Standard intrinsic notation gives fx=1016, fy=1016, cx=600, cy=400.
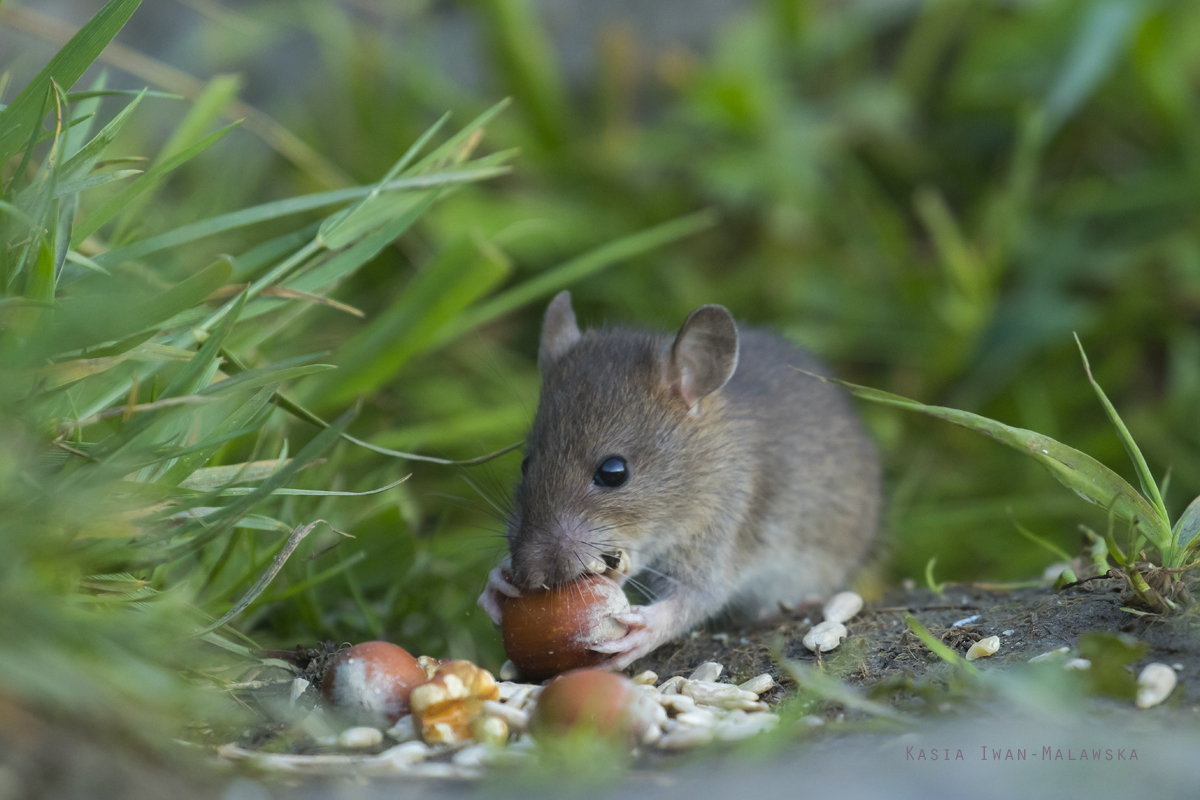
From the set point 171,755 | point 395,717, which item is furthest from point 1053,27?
point 171,755

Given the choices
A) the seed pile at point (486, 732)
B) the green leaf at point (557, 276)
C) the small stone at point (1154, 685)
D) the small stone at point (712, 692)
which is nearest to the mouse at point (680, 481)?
the green leaf at point (557, 276)

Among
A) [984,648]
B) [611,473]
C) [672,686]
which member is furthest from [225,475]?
[984,648]

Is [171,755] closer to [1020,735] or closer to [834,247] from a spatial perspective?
[1020,735]

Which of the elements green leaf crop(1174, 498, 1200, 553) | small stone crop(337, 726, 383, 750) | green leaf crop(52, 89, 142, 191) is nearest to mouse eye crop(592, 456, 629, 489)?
small stone crop(337, 726, 383, 750)

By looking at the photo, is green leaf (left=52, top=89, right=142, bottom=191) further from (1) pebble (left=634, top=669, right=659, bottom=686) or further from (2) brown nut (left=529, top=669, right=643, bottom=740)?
(1) pebble (left=634, top=669, right=659, bottom=686)

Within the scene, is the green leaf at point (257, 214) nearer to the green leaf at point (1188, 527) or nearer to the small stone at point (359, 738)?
the small stone at point (359, 738)

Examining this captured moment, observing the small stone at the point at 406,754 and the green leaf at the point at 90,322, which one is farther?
the small stone at the point at 406,754

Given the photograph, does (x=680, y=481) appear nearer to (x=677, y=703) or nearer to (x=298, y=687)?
(x=677, y=703)

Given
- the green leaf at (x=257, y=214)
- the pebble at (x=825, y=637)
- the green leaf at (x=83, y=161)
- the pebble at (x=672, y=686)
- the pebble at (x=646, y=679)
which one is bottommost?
the pebble at (x=646, y=679)
